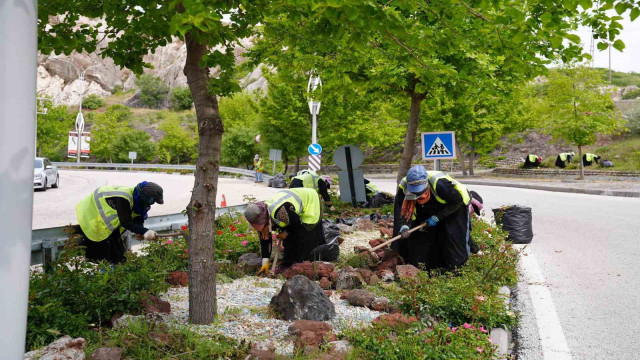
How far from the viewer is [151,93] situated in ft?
350

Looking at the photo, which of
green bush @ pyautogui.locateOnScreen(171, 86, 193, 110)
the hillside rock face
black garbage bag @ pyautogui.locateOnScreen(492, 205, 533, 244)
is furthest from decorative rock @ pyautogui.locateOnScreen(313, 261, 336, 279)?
green bush @ pyautogui.locateOnScreen(171, 86, 193, 110)

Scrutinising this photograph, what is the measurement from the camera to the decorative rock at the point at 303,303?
14.5 feet

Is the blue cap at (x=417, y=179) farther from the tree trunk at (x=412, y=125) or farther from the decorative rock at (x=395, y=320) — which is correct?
the tree trunk at (x=412, y=125)

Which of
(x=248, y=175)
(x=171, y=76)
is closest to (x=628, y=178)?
(x=248, y=175)

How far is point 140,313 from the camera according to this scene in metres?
4.25

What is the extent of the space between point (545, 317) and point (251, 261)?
11.2 ft

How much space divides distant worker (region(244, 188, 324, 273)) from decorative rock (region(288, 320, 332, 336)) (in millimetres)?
2194

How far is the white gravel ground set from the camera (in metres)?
4.06

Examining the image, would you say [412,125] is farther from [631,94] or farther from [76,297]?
[631,94]

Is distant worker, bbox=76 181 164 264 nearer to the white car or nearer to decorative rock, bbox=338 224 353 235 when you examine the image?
decorative rock, bbox=338 224 353 235

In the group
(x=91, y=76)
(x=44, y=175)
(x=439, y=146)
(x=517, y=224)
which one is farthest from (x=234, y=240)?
(x=91, y=76)

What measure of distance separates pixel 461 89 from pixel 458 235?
6.02 ft

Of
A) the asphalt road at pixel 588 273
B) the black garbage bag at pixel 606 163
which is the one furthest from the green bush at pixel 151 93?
the asphalt road at pixel 588 273

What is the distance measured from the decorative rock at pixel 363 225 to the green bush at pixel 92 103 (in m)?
102
